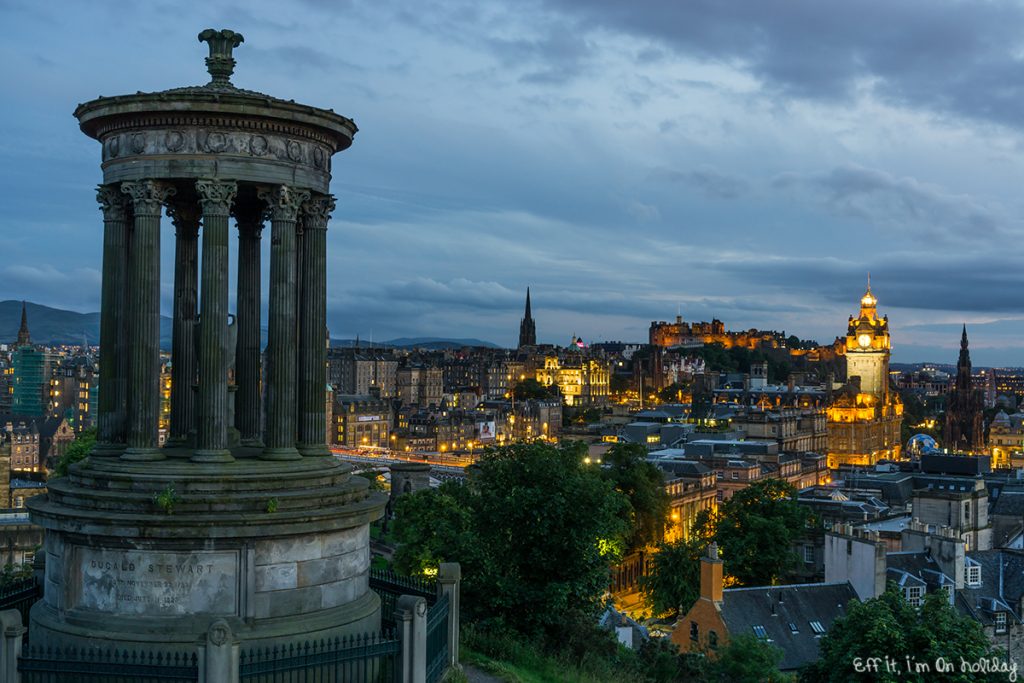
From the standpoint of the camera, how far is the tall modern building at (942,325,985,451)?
191250mm

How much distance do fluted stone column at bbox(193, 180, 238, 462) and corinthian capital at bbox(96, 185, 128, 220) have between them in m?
2.06

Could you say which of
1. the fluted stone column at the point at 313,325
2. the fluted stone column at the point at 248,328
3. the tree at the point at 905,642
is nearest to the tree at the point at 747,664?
the tree at the point at 905,642

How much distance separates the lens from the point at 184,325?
2289 cm

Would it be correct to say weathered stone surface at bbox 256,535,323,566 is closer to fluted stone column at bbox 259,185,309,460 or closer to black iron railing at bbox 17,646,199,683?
fluted stone column at bbox 259,185,309,460

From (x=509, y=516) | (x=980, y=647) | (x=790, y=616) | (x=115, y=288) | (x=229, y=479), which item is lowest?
(x=790, y=616)

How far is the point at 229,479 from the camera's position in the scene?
64.1ft

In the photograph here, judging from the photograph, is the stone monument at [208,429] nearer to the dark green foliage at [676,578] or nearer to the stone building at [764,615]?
the stone building at [764,615]

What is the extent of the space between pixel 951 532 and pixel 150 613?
62131 mm

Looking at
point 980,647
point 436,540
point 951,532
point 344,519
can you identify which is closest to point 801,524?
point 951,532

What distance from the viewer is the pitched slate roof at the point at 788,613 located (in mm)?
51531

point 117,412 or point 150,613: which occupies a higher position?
point 117,412

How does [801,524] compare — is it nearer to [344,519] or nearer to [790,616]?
[790,616]

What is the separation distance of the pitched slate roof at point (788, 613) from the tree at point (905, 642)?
1588 centimetres

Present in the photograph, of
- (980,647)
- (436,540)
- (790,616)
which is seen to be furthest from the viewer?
(790,616)
